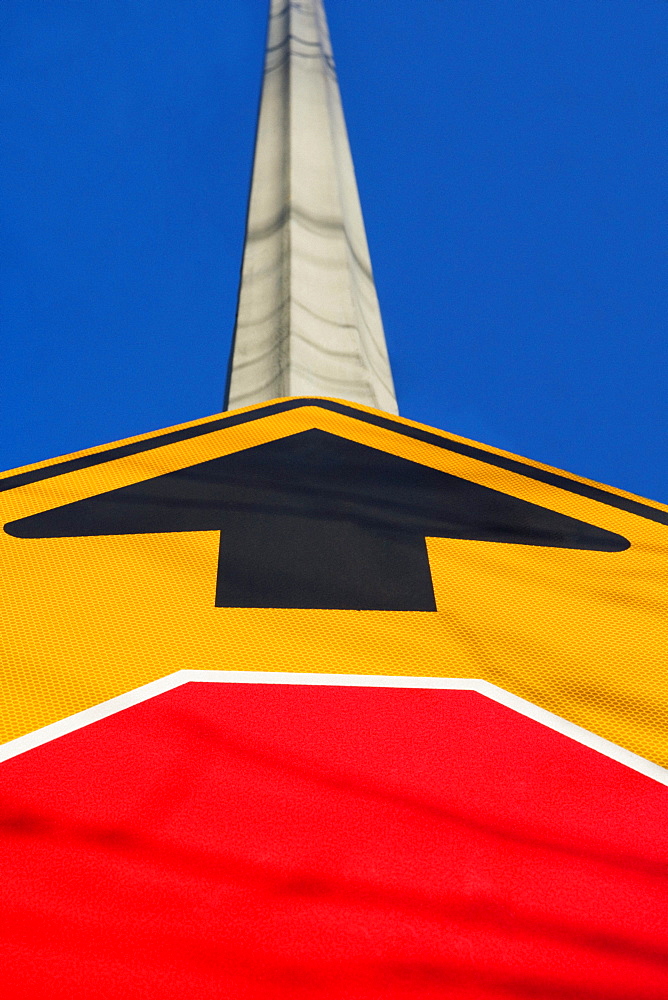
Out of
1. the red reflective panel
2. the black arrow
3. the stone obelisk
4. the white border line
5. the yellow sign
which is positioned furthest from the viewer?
the stone obelisk

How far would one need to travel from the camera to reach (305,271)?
124 inches

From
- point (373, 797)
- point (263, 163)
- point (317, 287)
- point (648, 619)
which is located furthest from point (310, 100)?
point (373, 797)

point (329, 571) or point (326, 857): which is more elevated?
point (329, 571)

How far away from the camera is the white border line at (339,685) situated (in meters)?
0.93

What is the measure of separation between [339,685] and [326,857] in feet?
1.02

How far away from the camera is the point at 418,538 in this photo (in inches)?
59.4

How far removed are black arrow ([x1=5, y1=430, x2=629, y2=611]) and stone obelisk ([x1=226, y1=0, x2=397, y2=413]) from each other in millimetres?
998

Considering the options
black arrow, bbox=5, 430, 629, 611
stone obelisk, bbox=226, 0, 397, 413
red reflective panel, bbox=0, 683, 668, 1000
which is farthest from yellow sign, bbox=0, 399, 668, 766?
stone obelisk, bbox=226, 0, 397, 413

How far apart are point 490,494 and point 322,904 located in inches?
42.4

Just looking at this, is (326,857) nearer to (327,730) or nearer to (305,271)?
(327,730)

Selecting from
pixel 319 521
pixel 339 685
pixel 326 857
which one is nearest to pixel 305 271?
pixel 319 521

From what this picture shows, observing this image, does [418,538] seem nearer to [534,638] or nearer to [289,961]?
[534,638]

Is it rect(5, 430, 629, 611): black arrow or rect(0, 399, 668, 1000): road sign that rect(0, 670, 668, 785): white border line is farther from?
rect(5, 430, 629, 611): black arrow

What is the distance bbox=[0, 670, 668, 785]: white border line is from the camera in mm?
925
